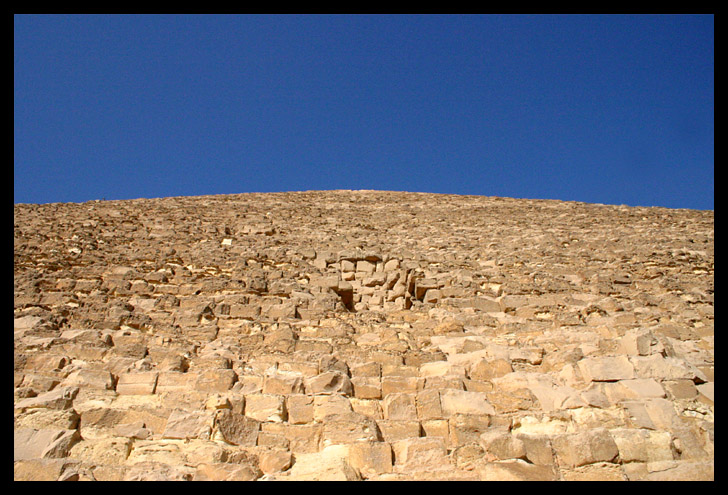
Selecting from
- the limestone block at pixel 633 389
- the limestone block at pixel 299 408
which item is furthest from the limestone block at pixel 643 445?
the limestone block at pixel 299 408

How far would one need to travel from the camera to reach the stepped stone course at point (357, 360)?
3.72 m

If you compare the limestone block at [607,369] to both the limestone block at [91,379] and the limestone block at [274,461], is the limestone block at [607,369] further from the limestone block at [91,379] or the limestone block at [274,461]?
the limestone block at [91,379]

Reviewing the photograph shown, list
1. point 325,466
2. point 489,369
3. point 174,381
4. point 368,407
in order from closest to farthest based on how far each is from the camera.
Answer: point 325,466
point 368,407
point 174,381
point 489,369

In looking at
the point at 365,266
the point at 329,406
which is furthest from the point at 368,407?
the point at 365,266

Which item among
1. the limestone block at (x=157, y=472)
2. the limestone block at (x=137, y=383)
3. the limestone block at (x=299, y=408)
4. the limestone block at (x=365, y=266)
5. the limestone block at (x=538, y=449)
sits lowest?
the limestone block at (x=157, y=472)

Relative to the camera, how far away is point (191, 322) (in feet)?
18.4

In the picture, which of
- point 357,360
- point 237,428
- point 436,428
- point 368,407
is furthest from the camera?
point 357,360

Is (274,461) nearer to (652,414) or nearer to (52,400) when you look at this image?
(52,400)

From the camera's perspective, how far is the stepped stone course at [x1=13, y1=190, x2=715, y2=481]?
147 inches

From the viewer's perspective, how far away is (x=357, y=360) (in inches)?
194

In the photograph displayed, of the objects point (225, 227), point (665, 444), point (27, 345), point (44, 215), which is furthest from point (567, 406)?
point (44, 215)

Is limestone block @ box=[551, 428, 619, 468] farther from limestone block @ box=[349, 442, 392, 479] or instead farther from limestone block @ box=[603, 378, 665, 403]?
limestone block @ box=[349, 442, 392, 479]

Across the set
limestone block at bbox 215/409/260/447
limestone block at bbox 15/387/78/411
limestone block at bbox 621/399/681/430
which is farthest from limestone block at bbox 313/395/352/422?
limestone block at bbox 621/399/681/430
